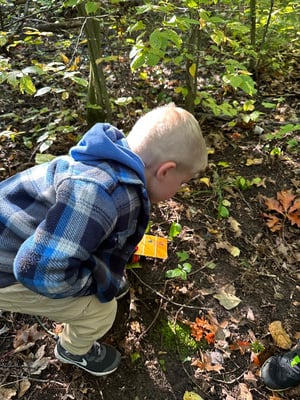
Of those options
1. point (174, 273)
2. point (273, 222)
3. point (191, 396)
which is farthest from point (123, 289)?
point (273, 222)

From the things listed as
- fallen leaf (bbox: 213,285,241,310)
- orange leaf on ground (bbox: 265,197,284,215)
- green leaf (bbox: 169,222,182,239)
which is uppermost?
green leaf (bbox: 169,222,182,239)

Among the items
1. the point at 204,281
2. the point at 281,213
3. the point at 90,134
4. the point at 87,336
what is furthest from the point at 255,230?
the point at 90,134

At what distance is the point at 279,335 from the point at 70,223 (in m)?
1.55

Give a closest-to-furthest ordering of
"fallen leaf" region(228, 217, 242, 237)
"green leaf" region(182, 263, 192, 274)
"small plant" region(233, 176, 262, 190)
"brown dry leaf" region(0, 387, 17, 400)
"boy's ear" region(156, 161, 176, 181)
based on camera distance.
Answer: "boy's ear" region(156, 161, 176, 181) → "brown dry leaf" region(0, 387, 17, 400) → "green leaf" region(182, 263, 192, 274) → "fallen leaf" region(228, 217, 242, 237) → "small plant" region(233, 176, 262, 190)

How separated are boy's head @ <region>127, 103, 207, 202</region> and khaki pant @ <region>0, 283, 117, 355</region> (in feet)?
2.18

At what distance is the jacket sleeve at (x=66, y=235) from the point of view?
A: 134 cm

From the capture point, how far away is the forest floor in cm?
202

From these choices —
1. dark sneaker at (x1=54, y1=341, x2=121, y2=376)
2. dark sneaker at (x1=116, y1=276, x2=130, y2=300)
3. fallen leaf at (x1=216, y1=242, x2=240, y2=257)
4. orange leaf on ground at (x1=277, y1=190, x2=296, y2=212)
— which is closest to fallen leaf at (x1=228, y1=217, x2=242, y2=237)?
fallen leaf at (x1=216, y1=242, x2=240, y2=257)

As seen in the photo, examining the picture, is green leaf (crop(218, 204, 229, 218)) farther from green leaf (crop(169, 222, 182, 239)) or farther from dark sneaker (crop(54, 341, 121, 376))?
dark sneaker (crop(54, 341, 121, 376))

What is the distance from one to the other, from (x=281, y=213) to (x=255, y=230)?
10.4 inches

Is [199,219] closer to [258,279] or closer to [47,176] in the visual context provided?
[258,279]

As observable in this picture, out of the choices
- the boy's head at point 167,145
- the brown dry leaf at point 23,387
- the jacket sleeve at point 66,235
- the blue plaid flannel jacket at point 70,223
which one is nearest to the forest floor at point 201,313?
the brown dry leaf at point 23,387

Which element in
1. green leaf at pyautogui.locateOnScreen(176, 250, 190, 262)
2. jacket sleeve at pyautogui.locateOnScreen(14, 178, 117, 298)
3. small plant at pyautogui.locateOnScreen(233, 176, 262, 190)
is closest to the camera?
jacket sleeve at pyautogui.locateOnScreen(14, 178, 117, 298)

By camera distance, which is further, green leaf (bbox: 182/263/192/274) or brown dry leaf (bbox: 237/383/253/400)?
green leaf (bbox: 182/263/192/274)
